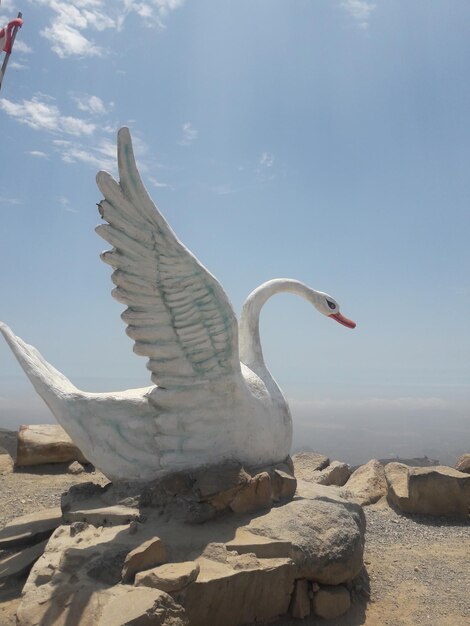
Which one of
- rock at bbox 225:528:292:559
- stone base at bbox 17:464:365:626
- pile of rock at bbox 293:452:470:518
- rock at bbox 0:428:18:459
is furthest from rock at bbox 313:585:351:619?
rock at bbox 0:428:18:459

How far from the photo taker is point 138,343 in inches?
181

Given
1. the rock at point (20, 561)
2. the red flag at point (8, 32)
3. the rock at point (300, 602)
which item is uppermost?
the red flag at point (8, 32)

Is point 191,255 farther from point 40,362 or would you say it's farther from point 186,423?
point 40,362

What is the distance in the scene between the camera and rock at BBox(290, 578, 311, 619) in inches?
150

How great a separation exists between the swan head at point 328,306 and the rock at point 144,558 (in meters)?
3.55

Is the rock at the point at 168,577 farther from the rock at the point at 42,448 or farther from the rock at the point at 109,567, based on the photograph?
the rock at the point at 42,448

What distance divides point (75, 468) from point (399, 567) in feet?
16.8

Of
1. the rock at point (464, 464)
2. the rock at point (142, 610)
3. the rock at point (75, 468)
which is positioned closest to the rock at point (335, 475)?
the rock at point (464, 464)

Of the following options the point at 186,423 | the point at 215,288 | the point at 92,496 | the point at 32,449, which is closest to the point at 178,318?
the point at 215,288

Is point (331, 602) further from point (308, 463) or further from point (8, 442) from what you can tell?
point (8, 442)

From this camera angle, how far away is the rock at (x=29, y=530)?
4.88m

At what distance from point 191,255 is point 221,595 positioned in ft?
8.36

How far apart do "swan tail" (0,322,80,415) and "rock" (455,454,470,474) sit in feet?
19.7

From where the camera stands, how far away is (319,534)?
4.08 metres
